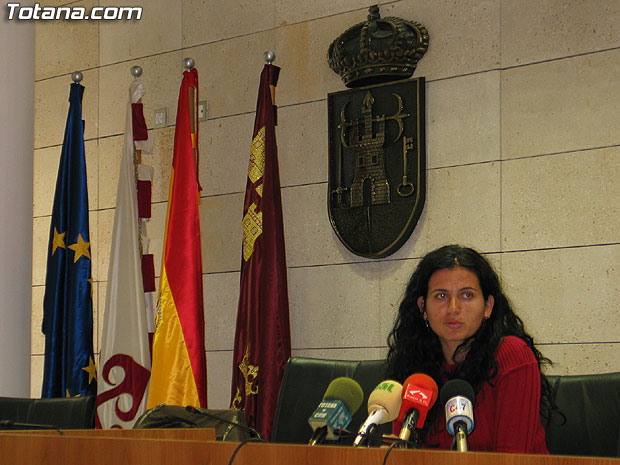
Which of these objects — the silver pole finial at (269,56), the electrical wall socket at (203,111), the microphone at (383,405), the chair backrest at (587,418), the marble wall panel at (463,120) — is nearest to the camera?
the microphone at (383,405)

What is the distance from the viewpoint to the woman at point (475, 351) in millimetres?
2680

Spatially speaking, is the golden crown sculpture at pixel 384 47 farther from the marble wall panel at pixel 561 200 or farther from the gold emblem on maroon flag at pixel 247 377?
the gold emblem on maroon flag at pixel 247 377

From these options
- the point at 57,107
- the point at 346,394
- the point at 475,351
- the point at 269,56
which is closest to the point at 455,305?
the point at 475,351

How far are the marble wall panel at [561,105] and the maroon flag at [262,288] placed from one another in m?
1.14

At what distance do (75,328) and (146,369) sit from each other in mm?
474

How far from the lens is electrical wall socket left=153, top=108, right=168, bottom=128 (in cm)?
523

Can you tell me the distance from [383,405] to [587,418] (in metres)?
1.23

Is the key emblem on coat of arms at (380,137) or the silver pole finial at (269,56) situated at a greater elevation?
the silver pole finial at (269,56)

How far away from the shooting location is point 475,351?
2.85 metres

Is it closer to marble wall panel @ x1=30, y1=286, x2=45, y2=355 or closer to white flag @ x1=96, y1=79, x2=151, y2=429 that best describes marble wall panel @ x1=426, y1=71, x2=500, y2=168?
white flag @ x1=96, y1=79, x2=151, y2=429

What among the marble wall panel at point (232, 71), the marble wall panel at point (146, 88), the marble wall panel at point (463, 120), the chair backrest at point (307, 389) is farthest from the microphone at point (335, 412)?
the marble wall panel at point (146, 88)

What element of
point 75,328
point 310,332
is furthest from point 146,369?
point 310,332

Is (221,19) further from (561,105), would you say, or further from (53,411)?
(53,411)

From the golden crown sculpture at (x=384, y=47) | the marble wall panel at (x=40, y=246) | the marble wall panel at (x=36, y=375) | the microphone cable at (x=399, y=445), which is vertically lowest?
the marble wall panel at (x=36, y=375)
